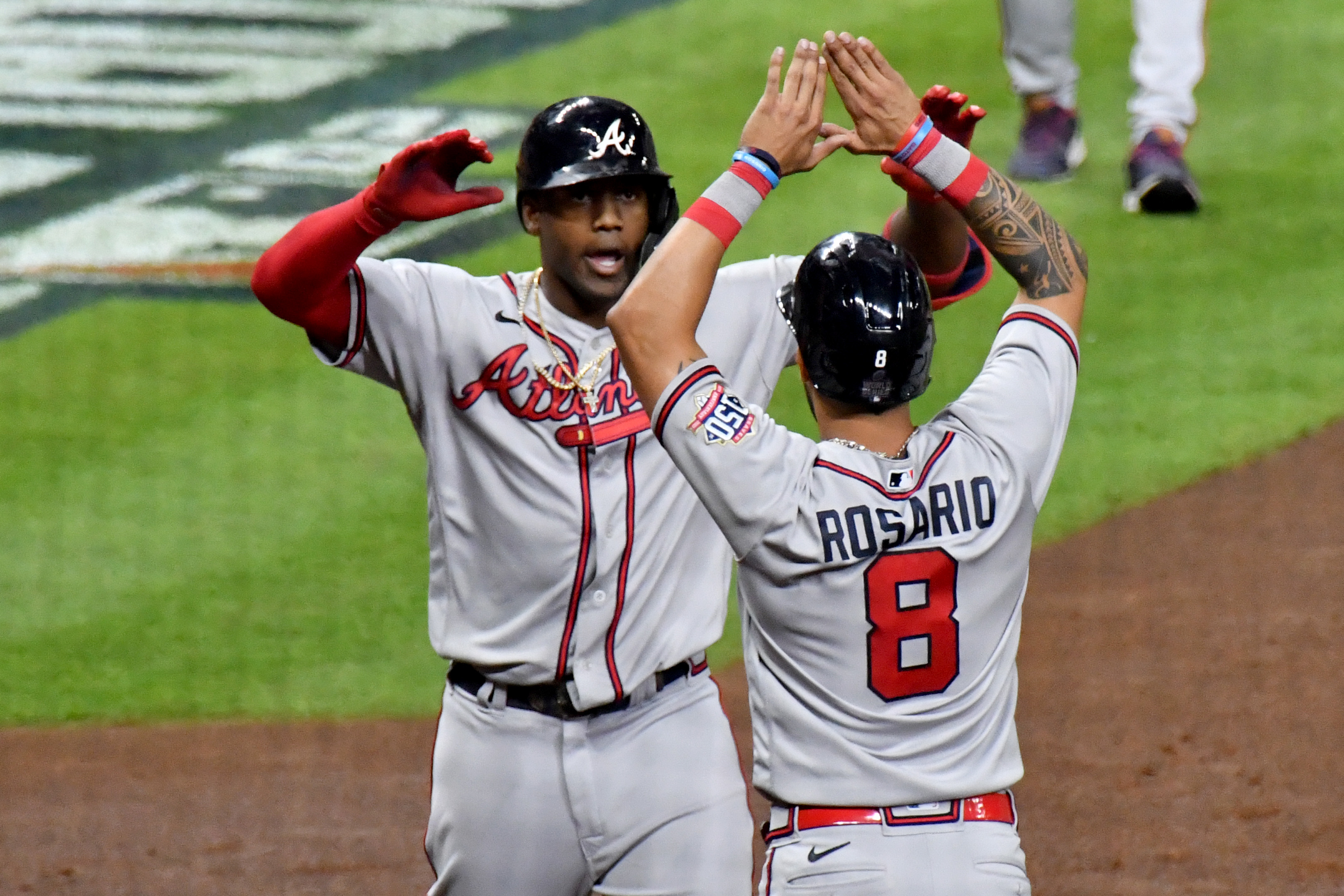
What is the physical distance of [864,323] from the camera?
2.85 meters

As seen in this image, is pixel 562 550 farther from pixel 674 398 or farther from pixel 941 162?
pixel 941 162

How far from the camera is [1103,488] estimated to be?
692 centimetres

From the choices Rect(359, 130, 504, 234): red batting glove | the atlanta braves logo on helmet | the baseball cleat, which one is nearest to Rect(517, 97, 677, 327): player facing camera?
the atlanta braves logo on helmet

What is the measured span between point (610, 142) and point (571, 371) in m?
0.41

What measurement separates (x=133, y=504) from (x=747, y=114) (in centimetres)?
452

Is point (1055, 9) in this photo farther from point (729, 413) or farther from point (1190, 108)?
point (729, 413)

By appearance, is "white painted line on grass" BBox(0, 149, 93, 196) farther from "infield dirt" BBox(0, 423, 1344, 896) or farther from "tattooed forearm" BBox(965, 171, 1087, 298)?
"tattooed forearm" BBox(965, 171, 1087, 298)

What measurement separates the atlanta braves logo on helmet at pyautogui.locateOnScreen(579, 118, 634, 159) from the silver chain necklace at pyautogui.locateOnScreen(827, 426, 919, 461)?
2.44 feet

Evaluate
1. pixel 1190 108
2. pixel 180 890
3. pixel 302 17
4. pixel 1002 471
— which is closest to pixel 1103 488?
pixel 1190 108

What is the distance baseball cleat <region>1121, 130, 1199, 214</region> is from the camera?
30.3 feet

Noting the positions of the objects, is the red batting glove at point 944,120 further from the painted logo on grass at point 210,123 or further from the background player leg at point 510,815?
the painted logo on grass at point 210,123

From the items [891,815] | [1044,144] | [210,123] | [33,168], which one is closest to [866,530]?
[891,815]

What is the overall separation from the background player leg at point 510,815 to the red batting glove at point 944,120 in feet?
3.64

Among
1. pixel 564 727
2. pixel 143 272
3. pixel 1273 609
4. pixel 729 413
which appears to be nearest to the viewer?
pixel 729 413
